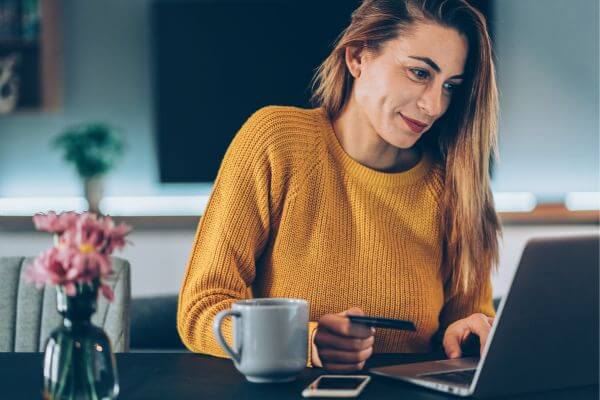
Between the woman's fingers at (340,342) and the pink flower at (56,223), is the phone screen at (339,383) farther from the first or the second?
the pink flower at (56,223)

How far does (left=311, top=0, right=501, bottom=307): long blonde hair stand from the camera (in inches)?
53.9

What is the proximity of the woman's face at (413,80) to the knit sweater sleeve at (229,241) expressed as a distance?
0.72ft

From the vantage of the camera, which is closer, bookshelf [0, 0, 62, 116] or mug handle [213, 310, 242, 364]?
mug handle [213, 310, 242, 364]

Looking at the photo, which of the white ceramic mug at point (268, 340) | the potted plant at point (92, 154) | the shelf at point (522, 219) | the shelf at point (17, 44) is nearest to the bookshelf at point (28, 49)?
the shelf at point (17, 44)

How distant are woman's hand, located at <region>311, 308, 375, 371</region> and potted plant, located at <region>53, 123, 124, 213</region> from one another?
7.84 feet

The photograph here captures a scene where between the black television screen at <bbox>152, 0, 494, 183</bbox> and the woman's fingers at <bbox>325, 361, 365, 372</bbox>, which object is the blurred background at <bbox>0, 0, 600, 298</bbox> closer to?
the black television screen at <bbox>152, 0, 494, 183</bbox>

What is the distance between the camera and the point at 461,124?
4.75 feet

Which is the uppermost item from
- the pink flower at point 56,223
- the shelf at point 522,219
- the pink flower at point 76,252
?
the pink flower at point 56,223

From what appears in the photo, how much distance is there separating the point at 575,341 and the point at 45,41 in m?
2.96

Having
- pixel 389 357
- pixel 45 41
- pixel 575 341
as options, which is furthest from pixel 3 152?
pixel 575 341

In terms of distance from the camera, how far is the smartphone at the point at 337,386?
860 millimetres

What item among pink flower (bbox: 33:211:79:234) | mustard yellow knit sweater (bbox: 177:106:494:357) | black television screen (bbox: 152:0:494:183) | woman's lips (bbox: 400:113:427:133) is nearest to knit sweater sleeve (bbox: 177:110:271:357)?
mustard yellow knit sweater (bbox: 177:106:494:357)

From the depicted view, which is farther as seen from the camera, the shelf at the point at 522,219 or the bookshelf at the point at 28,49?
the bookshelf at the point at 28,49

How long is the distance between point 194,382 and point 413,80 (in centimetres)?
67
